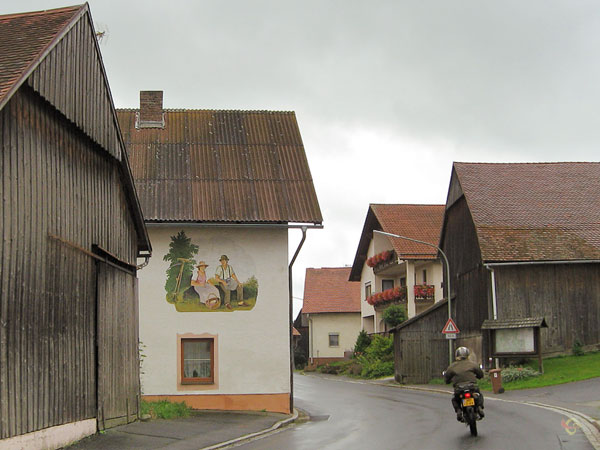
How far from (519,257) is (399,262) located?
17298mm

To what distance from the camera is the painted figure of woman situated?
77.2 feet

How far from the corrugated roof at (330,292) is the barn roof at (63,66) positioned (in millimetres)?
53587

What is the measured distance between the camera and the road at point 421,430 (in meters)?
14.1

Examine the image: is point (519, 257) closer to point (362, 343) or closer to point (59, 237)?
point (362, 343)

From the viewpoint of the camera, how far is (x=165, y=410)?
20375 mm

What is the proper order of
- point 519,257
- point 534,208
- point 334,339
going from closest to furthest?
point 519,257 → point 534,208 → point 334,339

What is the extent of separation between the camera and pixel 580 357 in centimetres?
3469

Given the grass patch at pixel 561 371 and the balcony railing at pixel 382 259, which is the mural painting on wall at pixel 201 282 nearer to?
the grass patch at pixel 561 371

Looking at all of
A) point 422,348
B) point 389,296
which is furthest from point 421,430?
point 389,296

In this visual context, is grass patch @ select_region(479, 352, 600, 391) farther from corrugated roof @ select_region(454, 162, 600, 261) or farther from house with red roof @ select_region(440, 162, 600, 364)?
corrugated roof @ select_region(454, 162, 600, 261)

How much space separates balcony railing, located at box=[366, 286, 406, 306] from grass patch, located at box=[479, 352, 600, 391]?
1791cm

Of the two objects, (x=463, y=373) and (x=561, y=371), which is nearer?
(x=463, y=373)

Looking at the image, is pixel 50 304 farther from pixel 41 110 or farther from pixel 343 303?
pixel 343 303

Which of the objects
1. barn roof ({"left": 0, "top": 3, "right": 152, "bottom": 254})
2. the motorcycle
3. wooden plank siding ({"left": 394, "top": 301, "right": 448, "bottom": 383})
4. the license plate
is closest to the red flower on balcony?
wooden plank siding ({"left": 394, "top": 301, "right": 448, "bottom": 383})
